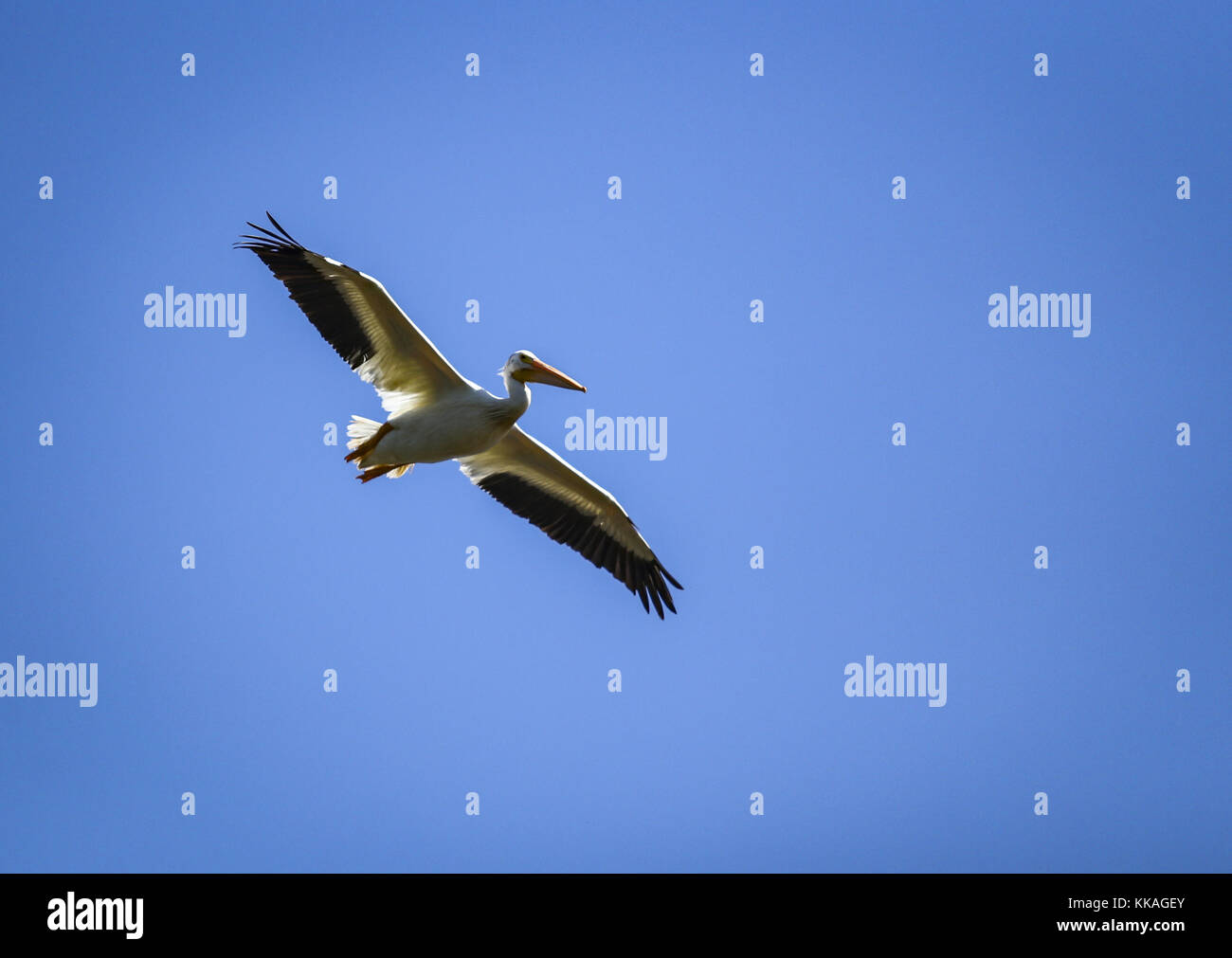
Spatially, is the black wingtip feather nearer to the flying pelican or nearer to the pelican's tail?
the flying pelican

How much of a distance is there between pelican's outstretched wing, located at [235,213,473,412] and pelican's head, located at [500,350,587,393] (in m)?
0.31

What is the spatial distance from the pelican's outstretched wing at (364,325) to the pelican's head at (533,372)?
310 millimetres

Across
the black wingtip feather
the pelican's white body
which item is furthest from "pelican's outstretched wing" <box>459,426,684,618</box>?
the pelican's white body

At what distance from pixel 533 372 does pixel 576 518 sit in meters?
1.53

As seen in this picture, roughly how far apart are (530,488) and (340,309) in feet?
7.05

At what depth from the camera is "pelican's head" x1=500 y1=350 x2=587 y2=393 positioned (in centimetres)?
990

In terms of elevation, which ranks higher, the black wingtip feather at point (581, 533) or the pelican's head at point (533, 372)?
the pelican's head at point (533, 372)

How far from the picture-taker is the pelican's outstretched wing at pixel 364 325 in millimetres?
9461

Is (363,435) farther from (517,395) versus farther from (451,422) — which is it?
(517,395)

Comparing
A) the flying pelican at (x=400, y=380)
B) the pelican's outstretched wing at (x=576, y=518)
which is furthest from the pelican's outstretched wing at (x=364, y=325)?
the pelican's outstretched wing at (x=576, y=518)

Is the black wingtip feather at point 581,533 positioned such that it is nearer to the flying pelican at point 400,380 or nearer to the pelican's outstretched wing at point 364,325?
the flying pelican at point 400,380
